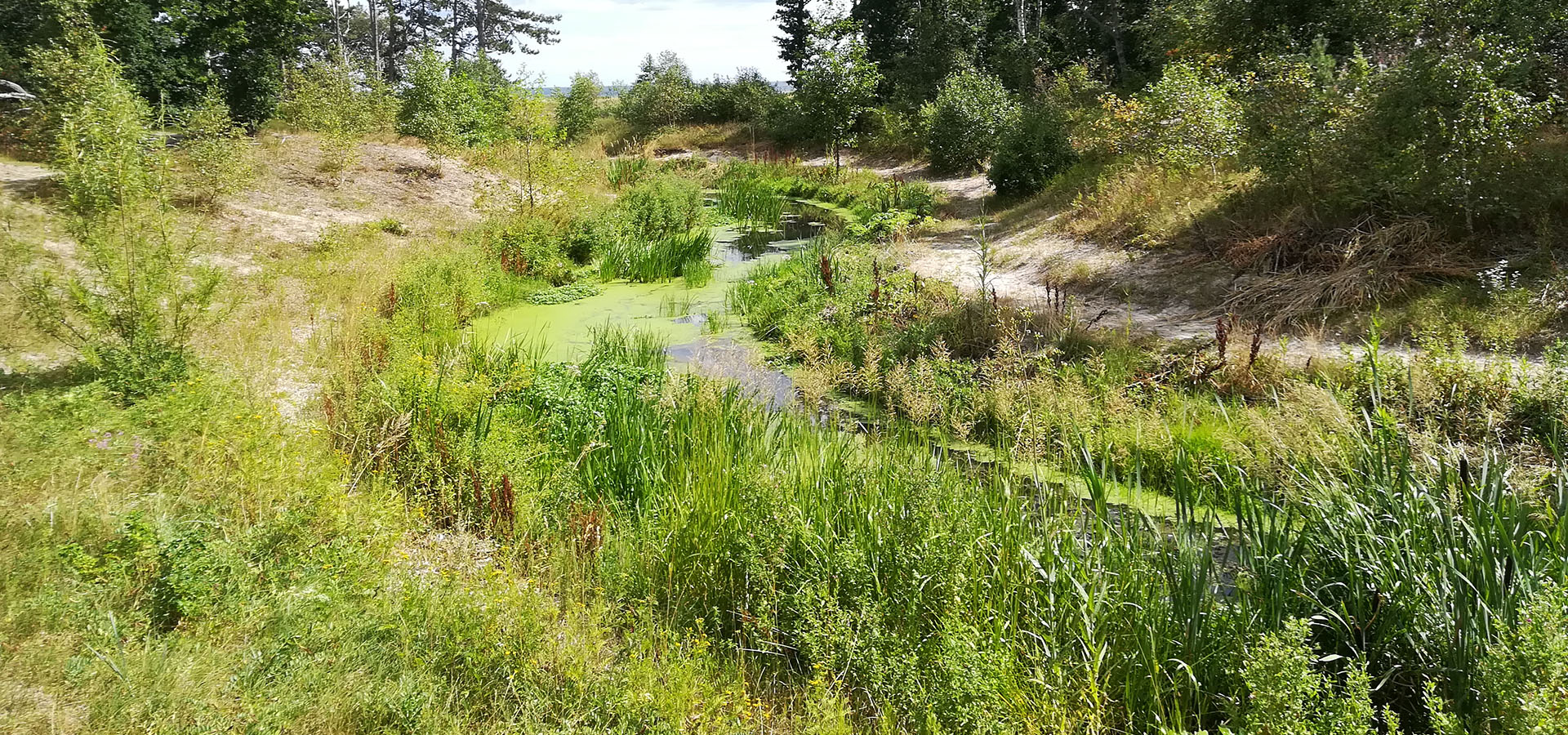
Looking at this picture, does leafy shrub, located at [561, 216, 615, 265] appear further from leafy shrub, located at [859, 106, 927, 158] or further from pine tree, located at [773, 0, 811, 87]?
pine tree, located at [773, 0, 811, 87]

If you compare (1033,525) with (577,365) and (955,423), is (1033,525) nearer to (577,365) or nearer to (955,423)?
(955,423)

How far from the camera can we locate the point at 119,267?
5.07 metres

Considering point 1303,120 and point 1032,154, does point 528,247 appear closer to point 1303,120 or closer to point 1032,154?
point 1032,154

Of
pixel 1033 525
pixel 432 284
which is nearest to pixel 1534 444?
pixel 1033 525

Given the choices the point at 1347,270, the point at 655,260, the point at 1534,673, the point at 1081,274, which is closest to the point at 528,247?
the point at 655,260

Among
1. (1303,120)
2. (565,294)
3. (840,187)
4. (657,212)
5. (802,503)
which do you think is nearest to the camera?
(802,503)

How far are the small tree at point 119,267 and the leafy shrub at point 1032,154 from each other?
1311 centimetres

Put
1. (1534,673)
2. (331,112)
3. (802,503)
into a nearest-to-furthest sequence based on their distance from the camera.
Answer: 1. (1534,673)
2. (802,503)
3. (331,112)

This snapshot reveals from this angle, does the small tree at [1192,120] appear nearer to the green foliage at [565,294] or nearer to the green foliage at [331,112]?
the green foliage at [565,294]

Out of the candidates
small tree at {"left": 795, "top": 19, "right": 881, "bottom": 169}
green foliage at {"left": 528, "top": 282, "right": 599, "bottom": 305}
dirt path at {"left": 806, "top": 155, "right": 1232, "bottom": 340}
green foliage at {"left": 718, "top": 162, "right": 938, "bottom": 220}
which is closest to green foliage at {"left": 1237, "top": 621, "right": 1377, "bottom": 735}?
dirt path at {"left": 806, "top": 155, "right": 1232, "bottom": 340}

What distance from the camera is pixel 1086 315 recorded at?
865 cm

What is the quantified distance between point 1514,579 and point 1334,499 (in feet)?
2.48

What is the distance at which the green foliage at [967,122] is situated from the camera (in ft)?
61.9

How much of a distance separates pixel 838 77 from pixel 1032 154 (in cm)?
726
